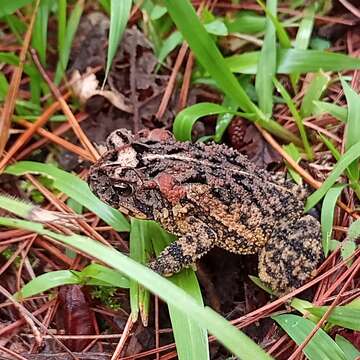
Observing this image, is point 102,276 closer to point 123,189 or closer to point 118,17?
point 123,189

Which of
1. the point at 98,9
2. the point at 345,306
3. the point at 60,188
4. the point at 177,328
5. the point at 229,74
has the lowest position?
the point at 345,306

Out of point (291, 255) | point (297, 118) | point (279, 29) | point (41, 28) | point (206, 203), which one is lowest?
point (291, 255)

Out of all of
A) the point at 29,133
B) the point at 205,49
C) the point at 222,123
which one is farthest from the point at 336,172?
the point at 29,133

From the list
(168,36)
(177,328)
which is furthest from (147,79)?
(177,328)

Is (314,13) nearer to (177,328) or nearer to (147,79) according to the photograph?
(147,79)

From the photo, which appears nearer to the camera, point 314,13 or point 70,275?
point 70,275

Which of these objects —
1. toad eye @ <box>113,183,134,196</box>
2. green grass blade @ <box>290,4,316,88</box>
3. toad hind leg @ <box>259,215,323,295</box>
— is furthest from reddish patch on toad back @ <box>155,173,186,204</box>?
green grass blade @ <box>290,4,316,88</box>

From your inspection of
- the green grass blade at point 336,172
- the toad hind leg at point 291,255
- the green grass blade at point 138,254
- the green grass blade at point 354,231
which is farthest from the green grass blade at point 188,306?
the green grass blade at point 336,172
